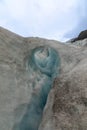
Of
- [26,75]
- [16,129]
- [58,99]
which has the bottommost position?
[16,129]

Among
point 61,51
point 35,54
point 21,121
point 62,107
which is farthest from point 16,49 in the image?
point 62,107

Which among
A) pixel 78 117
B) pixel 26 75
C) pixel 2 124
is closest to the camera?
pixel 78 117

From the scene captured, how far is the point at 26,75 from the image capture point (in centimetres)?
772

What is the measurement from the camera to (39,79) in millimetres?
7777

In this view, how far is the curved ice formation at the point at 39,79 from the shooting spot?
7328 mm

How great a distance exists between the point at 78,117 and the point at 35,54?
229 centimetres

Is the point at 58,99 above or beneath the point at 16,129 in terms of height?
above

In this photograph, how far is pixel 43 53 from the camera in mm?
8070

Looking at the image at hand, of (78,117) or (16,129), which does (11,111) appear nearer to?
(16,129)

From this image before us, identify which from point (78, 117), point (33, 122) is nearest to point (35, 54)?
point (33, 122)

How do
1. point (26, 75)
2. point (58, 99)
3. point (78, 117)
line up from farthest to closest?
point (26, 75)
point (58, 99)
point (78, 117)

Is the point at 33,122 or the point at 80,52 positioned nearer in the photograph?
the point at 33,122

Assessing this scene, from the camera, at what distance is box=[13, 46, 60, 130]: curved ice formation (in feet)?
24.0

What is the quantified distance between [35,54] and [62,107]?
1.94 meters
